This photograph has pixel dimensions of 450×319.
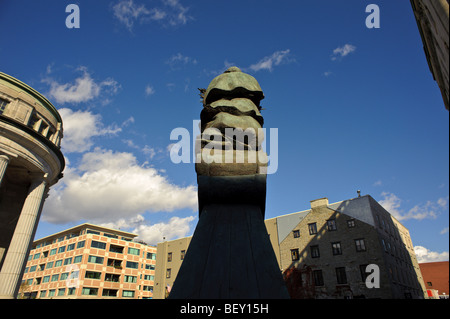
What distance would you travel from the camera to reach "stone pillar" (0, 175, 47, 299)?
14.5 m

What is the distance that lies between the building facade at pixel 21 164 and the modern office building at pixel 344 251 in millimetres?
23564

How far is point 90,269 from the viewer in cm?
4356

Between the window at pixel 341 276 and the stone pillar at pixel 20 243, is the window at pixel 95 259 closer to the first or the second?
the stone pillar at pixel 20 243

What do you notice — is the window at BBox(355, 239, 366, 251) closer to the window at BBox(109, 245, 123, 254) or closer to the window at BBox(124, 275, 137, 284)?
the window at BBox(124, 275, 137, 284)

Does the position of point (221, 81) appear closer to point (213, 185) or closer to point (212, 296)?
point (213, 185)

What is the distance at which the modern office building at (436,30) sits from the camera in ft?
25.6

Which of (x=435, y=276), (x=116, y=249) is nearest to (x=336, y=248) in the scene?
(x=435, y=276)

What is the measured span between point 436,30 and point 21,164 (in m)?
23.8

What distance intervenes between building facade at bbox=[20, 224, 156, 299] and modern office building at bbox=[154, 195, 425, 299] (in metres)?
31.7

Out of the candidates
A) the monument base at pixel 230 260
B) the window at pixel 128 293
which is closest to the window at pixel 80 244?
the window at pixel 128 293

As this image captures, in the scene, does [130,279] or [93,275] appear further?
[130,279]

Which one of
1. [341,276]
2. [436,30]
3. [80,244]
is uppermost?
[436,30]

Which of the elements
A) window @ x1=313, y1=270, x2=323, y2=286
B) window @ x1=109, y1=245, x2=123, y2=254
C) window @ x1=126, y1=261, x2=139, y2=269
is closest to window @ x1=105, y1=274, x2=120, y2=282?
window @ x1=126, y1=261, x2=139, y2=269

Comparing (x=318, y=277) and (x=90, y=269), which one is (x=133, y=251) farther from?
(x=318, y=277)
